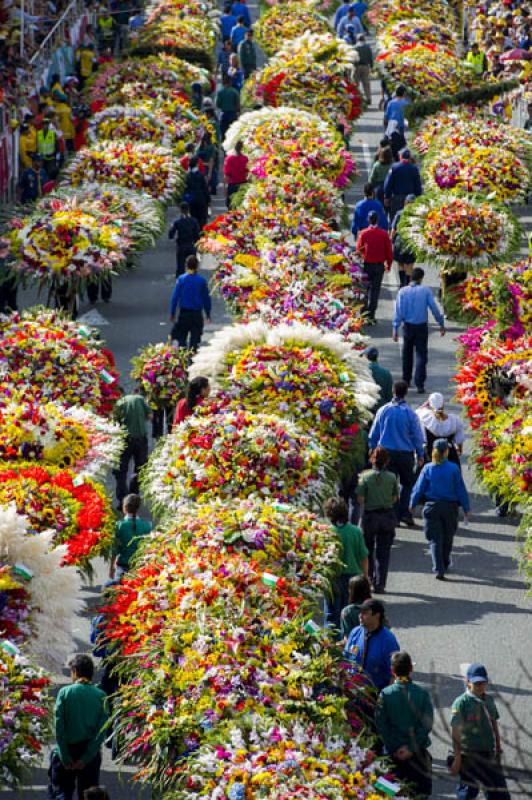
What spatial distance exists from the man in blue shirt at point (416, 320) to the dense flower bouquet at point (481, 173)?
4.44m

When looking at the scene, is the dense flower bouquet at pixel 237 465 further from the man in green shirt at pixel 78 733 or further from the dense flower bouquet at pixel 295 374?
the man in green shirt at pixel 78 733

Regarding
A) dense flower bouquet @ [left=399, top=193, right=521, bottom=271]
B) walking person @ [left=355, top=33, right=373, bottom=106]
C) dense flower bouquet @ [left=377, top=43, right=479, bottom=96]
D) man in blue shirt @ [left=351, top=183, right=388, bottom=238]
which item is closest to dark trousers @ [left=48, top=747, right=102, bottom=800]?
dense flower bouquet @ [left=399, top=193, right=521, bottom=271]

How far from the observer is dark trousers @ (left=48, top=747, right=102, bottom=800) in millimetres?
13977

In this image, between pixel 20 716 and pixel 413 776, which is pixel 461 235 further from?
pixel 20 716

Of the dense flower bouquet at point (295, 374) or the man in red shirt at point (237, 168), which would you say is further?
the man in red shirt at point (237, 168)

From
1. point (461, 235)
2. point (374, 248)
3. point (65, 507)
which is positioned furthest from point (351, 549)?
point (461, 235)

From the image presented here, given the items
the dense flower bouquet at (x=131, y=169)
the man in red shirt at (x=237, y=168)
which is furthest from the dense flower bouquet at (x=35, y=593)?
the man in red shirt at (x=237, y=168)

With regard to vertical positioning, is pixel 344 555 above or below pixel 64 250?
below

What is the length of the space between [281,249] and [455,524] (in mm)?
5962

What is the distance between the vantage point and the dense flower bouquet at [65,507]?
643 inches

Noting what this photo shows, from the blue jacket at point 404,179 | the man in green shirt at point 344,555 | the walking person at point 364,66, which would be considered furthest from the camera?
the walking person at point 364,66

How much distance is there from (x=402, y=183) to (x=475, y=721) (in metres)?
16.1

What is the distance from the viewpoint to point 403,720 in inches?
539

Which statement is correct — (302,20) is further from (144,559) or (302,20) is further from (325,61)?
(144,559)
